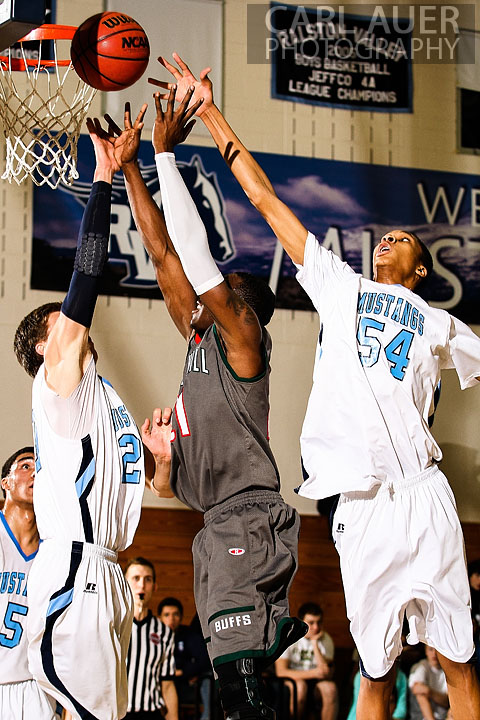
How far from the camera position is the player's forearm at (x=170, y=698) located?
28.2 feet

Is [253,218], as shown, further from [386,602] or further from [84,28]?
[386,602]

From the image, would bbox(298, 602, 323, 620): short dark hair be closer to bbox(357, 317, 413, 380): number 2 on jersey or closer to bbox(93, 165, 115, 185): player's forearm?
bbox(357, 317, 413, 380): number 2 on jersey

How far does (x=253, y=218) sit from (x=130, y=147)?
20.4 feet

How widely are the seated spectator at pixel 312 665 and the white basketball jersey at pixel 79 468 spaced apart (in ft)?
17.6

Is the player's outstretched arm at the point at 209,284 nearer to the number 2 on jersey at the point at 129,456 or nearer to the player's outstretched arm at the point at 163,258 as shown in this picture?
the number 2 on jersey at the point at 129,456

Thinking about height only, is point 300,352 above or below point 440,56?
below

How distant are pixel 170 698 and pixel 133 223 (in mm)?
4831

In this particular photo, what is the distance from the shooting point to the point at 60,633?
13.9ft

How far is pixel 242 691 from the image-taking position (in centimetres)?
396

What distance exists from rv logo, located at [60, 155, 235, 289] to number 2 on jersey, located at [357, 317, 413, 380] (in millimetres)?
5634

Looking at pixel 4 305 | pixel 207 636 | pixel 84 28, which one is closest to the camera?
pixel 207 636

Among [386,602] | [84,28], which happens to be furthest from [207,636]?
[84,28]

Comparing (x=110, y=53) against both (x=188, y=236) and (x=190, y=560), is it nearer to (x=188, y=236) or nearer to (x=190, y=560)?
(x=188, y=236)

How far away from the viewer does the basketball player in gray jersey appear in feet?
13.5
